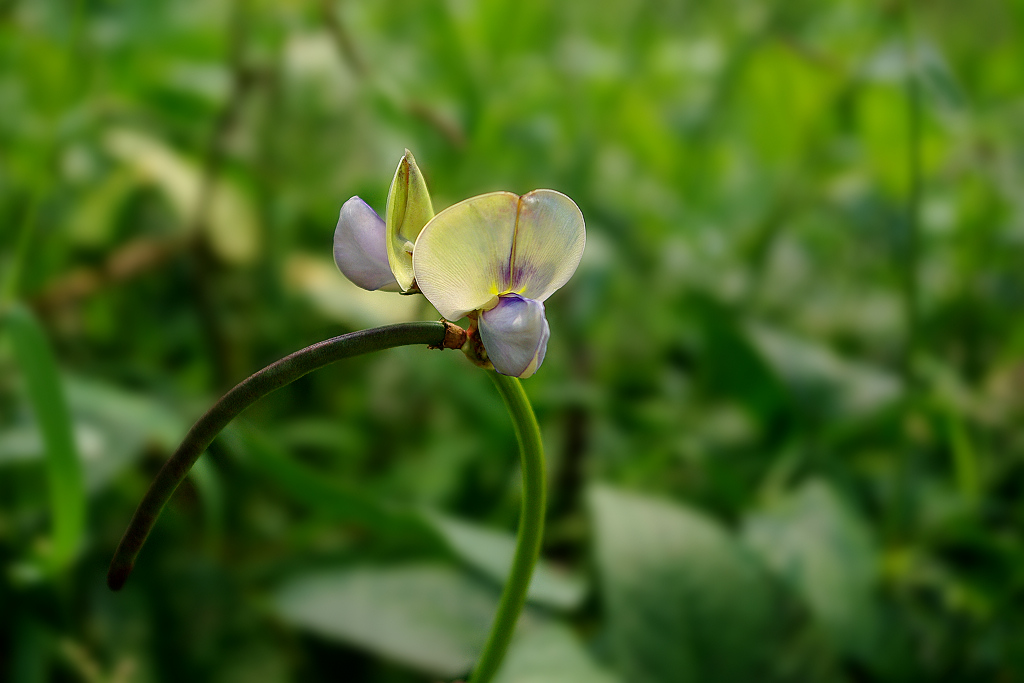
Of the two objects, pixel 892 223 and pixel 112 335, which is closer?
pixel 112 335

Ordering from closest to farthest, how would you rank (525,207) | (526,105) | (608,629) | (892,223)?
(525,207)
(608,629)
(892,223)
(526,105)

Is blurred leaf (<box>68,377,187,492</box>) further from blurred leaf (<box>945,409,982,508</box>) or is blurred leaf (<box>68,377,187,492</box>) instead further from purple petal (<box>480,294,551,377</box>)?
blurred leaf (<box>945,409,982,508</box>)

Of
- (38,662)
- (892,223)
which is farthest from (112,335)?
(892,223)

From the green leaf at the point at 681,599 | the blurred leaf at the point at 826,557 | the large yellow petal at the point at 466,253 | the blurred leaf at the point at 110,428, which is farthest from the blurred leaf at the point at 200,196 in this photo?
the large yellow petal at the point at 466,253

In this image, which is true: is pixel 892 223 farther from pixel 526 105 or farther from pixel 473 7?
pixel 473 7

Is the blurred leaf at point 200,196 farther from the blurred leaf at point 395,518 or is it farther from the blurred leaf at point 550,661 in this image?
the blurred leaf at point 550,661

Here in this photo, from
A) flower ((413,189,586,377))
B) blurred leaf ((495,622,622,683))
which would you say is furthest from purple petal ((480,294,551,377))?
blurred leaf ((495,622,622,683))
